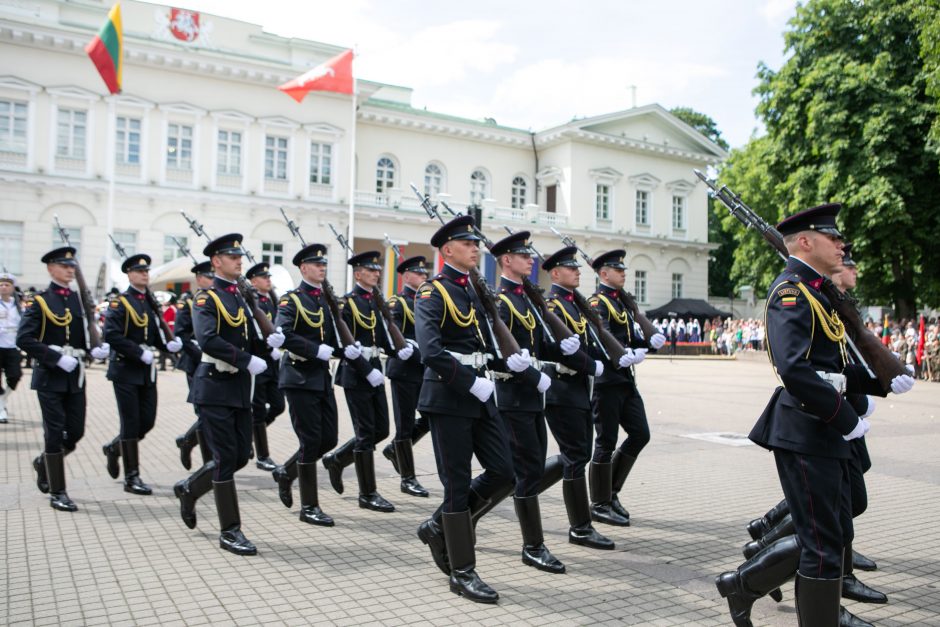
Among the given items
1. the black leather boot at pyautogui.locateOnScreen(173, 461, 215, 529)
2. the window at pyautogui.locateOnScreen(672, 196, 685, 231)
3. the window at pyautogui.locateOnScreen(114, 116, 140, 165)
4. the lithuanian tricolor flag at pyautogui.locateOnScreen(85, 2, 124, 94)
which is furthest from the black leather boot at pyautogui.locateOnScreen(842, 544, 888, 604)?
the window at pyautogui.locateOnScreen(672, 196, 685, 231)

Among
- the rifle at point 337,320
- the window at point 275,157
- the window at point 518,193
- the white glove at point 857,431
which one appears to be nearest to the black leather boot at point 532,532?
the white glove at point 857,431

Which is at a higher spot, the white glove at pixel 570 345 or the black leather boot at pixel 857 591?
the white glove at pixel 570 345

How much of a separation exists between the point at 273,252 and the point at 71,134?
28.6 feet

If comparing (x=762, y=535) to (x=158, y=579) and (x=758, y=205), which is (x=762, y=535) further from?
(x=758, y=205)

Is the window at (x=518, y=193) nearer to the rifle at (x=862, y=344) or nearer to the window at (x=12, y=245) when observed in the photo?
the window at (x=12, y=245)

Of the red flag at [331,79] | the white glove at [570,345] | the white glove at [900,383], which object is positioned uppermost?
the red flag at [331,79]

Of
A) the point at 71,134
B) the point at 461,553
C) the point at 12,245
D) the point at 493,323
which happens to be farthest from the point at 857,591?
the point at 71,134

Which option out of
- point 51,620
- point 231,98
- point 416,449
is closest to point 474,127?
point 231,98

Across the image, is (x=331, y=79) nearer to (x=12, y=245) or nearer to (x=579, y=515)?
(x=12, y=245)

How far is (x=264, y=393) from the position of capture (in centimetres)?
980

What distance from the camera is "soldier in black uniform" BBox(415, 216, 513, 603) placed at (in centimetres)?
503

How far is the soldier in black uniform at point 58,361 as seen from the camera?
716cm

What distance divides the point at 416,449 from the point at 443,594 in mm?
5373

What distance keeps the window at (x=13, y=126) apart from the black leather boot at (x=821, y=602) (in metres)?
32.4
